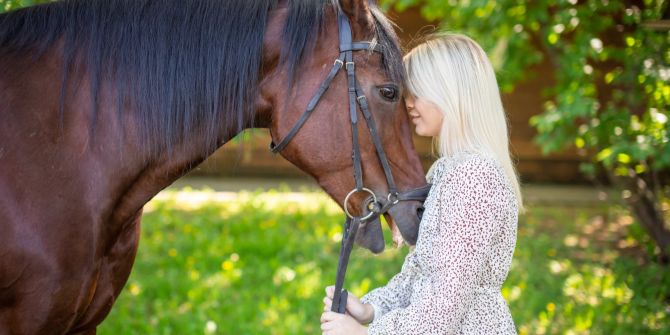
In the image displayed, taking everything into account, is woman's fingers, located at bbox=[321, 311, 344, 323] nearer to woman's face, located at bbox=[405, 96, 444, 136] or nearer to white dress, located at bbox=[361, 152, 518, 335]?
white dress, located at bbox=[361, 152, 518, 335]

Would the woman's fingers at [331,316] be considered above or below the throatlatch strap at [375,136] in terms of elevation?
below

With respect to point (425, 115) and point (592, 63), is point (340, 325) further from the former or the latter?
point (592, 63)

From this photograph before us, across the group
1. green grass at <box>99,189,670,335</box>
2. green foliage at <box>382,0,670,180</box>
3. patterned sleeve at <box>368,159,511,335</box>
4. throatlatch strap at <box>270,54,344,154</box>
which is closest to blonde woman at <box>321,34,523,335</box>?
patterned sleeve at <box>368,159,511,335</box>

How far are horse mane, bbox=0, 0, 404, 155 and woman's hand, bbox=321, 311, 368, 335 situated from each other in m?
0.67

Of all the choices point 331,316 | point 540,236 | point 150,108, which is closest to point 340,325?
point 331,316

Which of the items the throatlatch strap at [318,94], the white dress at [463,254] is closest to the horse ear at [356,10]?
the throatlatch strap at [318,94]

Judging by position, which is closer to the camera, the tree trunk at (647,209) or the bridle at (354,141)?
the bridle at (354,141)

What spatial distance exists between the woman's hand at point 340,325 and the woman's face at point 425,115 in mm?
641

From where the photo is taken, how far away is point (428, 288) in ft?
6.31

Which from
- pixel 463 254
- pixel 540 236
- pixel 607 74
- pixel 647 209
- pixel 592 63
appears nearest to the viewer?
pixel 463 254

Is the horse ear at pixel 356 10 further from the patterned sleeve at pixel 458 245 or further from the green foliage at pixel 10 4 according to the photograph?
the green foliage at pixel 10 4

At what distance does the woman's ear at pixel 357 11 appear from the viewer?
2.20 metres

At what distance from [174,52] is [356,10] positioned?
0.60 meters

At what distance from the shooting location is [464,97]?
209 centimetres
